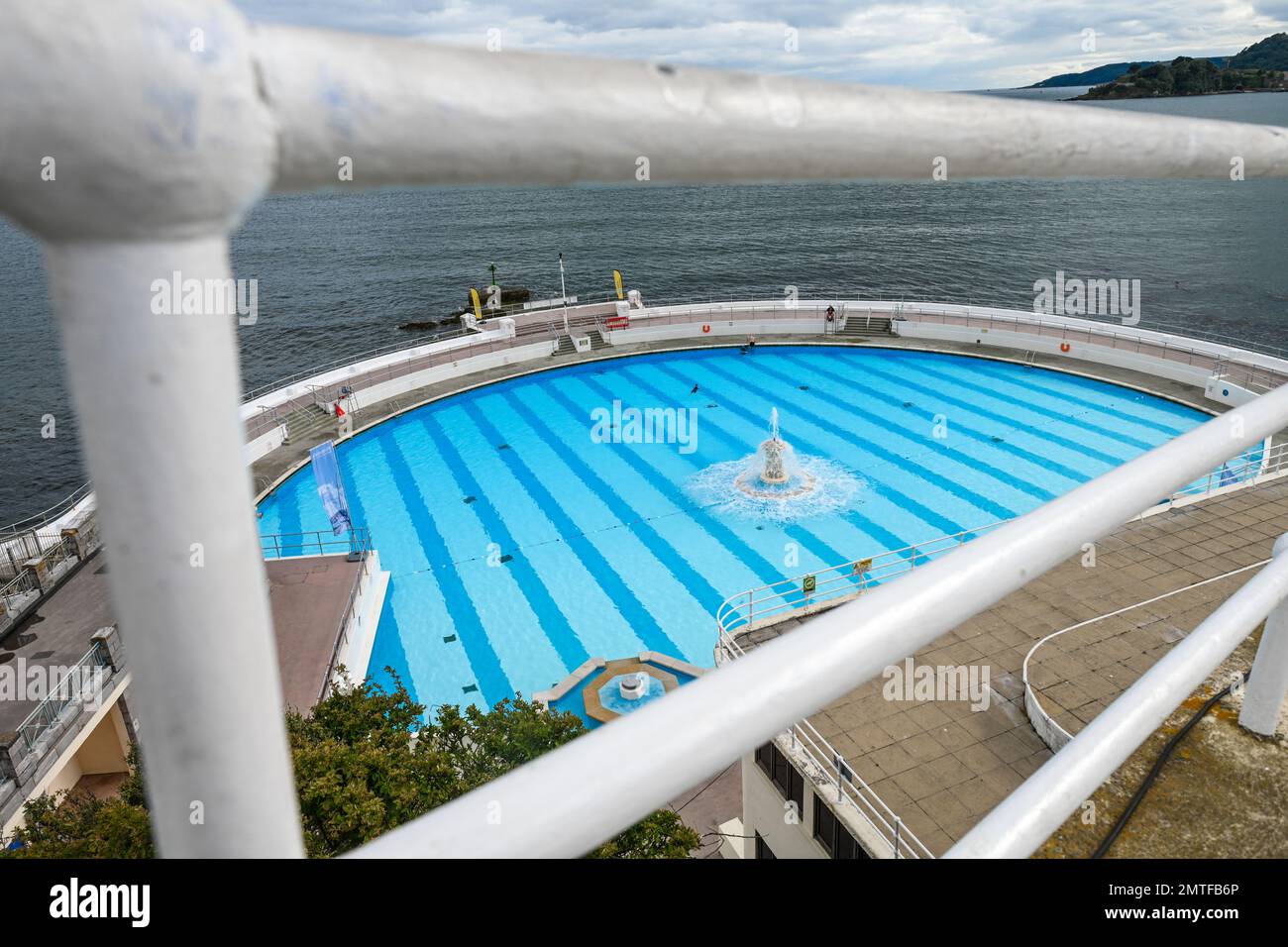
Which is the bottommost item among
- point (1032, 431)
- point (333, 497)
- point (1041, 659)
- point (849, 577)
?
point (1032, 431)

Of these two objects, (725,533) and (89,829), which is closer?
(89,829)

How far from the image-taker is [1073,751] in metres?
1.43

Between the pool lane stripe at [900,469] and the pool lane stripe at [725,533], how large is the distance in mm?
2338

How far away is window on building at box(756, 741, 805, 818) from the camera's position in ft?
24.7

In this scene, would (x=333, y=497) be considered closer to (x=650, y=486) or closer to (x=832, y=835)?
(x=650, y=486)

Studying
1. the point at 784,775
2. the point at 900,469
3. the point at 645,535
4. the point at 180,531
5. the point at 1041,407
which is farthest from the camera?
the point at 1041,407

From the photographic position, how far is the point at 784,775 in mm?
7879

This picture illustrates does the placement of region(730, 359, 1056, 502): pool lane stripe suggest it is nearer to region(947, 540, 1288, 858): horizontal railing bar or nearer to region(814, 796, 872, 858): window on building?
region(814, 796, 872, 858): window on building

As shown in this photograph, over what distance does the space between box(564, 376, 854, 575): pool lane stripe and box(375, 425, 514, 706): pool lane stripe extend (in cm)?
458

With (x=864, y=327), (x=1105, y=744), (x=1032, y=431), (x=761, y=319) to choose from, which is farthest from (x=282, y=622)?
(x=864, y=327)

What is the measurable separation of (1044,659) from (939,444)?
51.5ft

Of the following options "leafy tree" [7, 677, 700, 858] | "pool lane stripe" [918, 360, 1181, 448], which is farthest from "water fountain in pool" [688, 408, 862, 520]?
"leafy tree" [7, 677, 700, 858]
